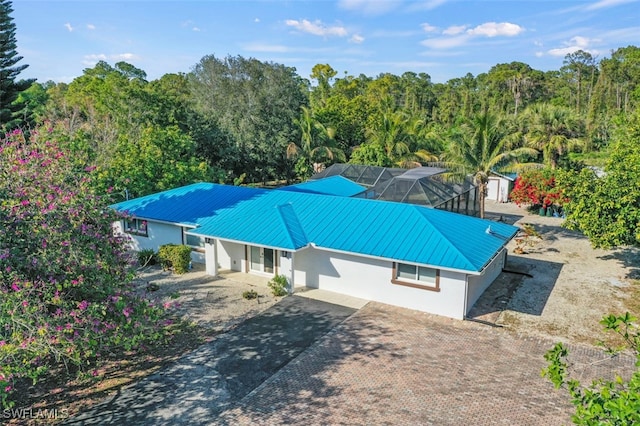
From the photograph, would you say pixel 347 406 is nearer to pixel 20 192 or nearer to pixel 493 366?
pixel 493 366

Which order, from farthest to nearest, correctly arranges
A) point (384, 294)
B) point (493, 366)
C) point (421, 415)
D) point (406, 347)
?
1. point (384, 294)
2. point (406, 347)
3. point (493, 366)
4. point (421, 415)

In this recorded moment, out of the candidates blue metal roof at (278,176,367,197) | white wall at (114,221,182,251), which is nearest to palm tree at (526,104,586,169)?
blue metal roof at (278,176,367,197)

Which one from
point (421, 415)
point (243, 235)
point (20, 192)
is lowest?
point (421, 415)

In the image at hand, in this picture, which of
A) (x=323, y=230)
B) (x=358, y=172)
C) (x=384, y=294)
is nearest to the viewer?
(x=384, y=294)

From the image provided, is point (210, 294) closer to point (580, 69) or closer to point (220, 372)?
point (220, 372)

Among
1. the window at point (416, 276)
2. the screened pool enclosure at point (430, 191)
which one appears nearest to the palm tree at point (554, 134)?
the screened pool enclosure at point (430, 191)

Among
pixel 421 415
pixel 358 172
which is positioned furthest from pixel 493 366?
→ pixel 358 172

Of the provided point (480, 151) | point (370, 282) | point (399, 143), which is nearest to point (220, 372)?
point (370, 282)
